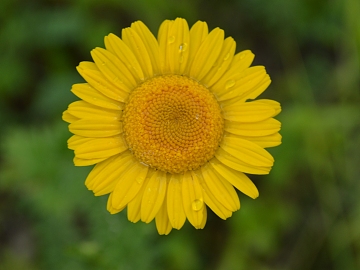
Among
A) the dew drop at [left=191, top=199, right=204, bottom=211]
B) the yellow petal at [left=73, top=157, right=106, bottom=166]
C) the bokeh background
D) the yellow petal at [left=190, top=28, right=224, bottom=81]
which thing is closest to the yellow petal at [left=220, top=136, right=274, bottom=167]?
the dew drop at [left=191, top=199, right=204, bottom=211]

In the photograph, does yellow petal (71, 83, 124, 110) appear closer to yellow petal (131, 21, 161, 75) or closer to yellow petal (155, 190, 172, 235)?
yellow petal (131, 21, 161, 75)

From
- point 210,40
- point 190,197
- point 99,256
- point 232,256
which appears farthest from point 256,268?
point 210,40

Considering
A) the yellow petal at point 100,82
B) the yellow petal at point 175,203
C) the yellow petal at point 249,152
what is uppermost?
the yellow petal at point 100,82

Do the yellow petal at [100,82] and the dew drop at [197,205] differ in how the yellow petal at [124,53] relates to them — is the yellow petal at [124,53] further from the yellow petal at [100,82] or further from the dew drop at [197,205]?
the dew drop at [197,205]

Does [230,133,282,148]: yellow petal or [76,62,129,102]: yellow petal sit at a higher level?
[76,62,129,102]: yellow petal

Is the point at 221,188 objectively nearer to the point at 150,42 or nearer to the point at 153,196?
the point at 153,196

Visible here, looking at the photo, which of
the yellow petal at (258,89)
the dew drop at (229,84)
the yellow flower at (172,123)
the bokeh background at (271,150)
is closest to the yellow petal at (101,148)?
the yellow flower at (172,123)
